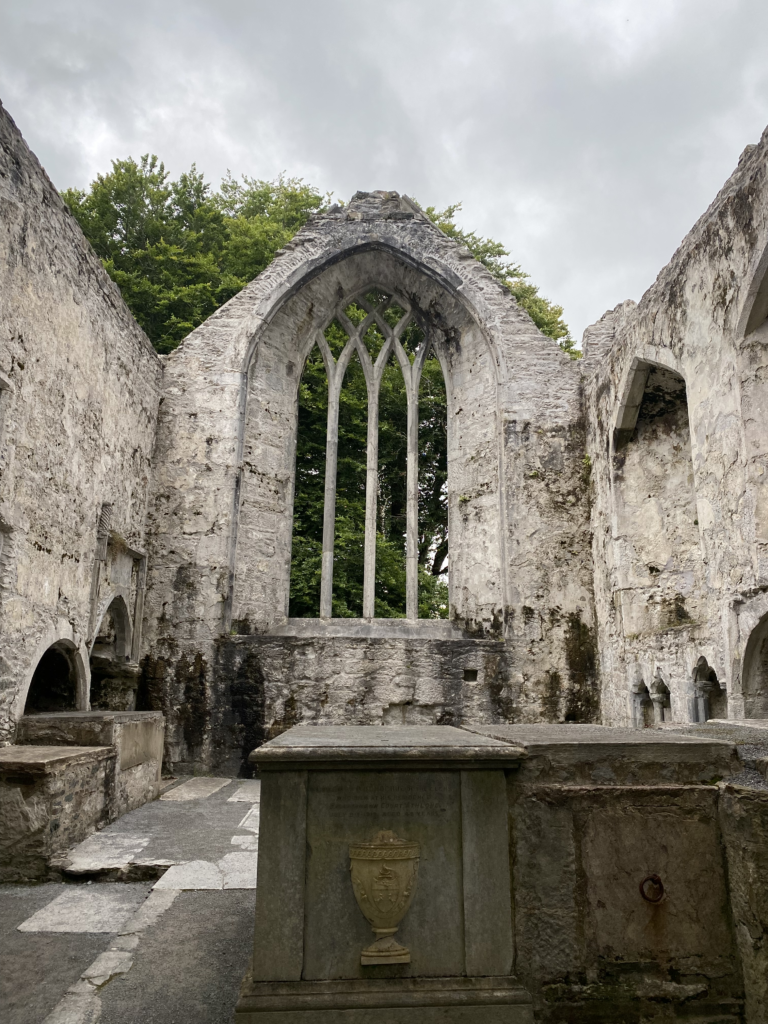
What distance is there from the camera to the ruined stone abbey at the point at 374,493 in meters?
4.73

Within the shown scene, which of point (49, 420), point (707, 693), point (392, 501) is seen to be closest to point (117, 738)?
point (49, 420)

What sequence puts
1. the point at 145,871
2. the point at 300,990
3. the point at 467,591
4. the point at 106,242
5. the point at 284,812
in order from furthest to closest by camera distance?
the point at 106,242
the point at 467,591
the point at 145,871
the point at 284,812
the point at 300,990

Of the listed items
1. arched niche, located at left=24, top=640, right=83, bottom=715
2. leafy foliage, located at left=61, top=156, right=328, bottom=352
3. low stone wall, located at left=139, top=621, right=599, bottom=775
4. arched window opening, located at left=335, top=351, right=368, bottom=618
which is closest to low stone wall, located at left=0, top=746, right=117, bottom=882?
arched niche, located at left=24, top=640, right=83, bottom=715

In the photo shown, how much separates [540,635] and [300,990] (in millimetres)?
5507

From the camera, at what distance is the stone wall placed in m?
6.90

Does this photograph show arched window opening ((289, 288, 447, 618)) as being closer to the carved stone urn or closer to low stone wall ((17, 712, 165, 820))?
low stone wall ((17, 712, 165, 820))

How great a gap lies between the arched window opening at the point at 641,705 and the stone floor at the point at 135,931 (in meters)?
3.49

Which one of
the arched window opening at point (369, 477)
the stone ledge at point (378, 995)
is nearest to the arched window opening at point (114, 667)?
the arched window opening at point (369, 477)

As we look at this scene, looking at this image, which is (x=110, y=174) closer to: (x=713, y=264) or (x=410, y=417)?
(x=410, y=417)

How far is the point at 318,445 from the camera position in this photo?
10.2 metres

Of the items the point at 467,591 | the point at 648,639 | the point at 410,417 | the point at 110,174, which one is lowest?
the point at 648,639

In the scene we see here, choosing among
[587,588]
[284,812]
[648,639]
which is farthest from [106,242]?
[284,812]

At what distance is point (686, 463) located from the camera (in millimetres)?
6547

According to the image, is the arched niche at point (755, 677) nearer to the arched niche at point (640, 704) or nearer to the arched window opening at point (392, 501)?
the arched niche at point (640, 704)
